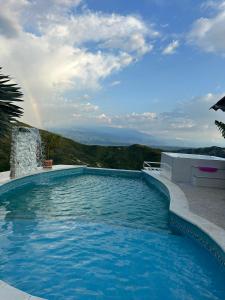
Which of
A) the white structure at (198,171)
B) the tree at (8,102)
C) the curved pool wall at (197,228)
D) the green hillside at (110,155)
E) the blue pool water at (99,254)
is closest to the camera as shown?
the blue pool water at (99,254)

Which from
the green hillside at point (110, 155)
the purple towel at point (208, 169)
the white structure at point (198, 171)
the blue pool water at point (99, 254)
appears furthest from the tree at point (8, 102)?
the green hillside at point (110, 155)

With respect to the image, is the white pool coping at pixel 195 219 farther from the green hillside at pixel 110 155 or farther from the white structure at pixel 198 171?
the green hillside at pixel 110 155

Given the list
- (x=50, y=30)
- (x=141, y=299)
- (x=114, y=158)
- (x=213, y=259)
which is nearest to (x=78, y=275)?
(x=141, y=299)

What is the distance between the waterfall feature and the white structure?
24.2 ft

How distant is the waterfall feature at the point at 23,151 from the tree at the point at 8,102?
1117mm

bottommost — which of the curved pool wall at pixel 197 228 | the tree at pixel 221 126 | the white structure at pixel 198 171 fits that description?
the curved pool wall at pixel 197 228

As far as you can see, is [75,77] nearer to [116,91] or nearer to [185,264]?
[116,91]

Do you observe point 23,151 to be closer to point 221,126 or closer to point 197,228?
point 221,126

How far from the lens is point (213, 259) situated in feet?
22.9

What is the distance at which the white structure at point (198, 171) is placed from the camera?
51.4 feet

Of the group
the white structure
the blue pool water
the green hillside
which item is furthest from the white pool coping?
the green hillside

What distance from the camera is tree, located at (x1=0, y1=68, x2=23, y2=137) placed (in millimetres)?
13195

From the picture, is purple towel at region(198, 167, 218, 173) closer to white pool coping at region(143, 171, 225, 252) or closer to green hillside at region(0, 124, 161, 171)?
white pool coping at region(143, 171, 225, 252)

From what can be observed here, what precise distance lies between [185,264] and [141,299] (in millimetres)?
1963
